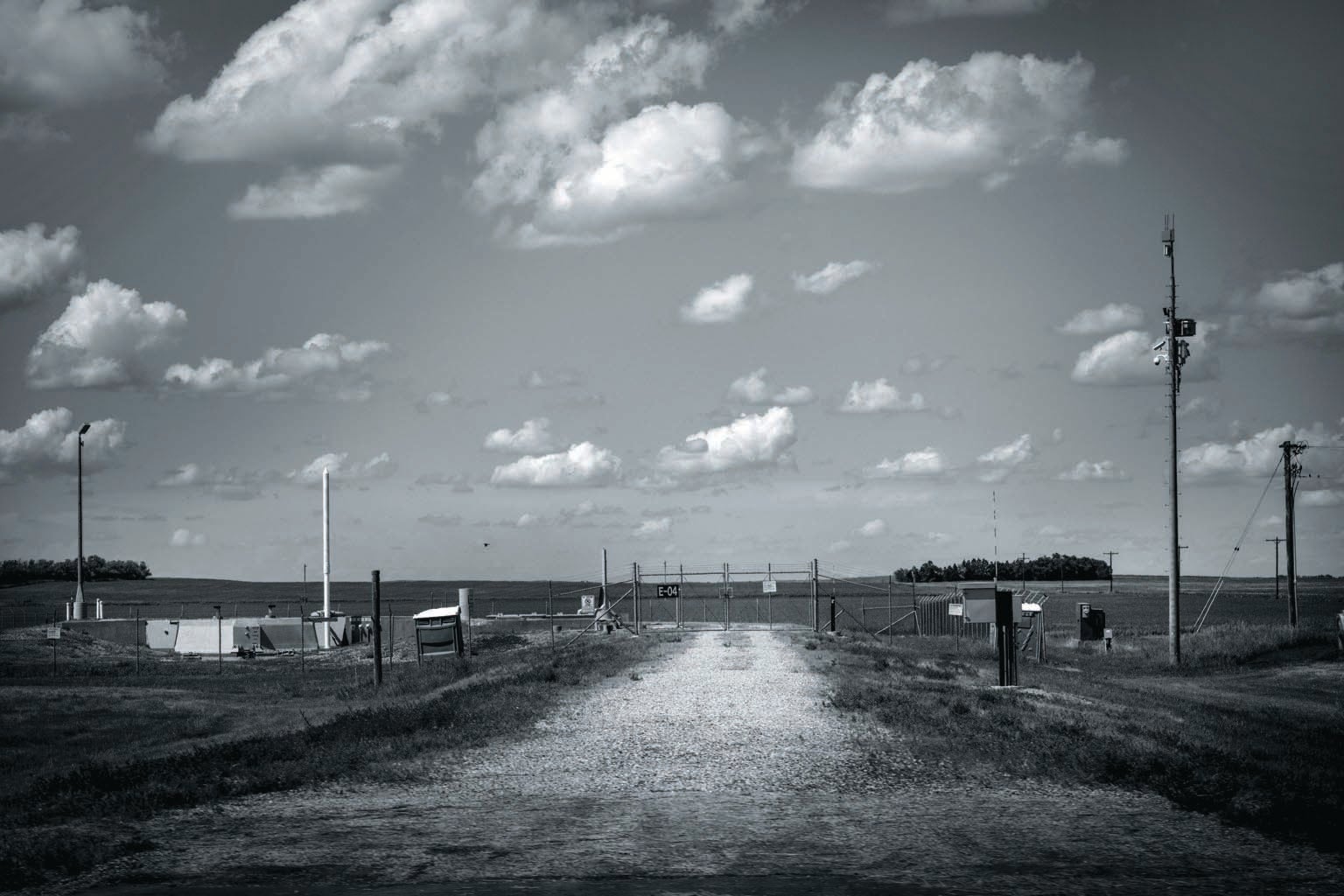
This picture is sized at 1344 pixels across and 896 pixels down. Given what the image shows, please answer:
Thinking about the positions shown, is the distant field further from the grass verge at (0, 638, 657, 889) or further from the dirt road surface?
the dirt road surface

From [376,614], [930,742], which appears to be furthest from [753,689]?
[376,614]

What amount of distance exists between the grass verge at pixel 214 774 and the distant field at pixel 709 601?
26.0 metres

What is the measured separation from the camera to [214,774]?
13.8 meters

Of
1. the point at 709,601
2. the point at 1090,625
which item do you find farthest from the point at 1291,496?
the point at 709,601

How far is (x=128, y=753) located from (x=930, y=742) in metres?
14.3

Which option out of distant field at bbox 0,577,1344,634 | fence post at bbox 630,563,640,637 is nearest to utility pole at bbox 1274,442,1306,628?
distant field at bbox 0,577,1344,634

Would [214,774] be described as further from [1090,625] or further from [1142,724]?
[1090,625]

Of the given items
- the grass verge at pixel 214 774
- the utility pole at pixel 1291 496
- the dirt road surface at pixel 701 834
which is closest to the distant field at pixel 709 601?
the utility pole at pixel 1291 496

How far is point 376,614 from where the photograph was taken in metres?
30.5

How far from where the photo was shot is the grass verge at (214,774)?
398 inches

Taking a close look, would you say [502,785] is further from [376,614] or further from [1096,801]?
[376,614]

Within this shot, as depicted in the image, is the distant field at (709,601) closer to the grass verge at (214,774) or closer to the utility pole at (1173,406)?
the utility pole at (1173,406)

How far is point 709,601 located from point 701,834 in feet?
294

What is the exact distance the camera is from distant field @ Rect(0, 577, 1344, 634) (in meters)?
68.8
